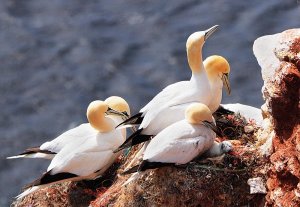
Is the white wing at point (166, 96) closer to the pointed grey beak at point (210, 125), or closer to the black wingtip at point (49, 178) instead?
the pointed grey beak at point (210, 125)

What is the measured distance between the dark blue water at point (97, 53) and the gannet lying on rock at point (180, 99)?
4715 mm

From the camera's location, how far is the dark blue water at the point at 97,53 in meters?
15.5

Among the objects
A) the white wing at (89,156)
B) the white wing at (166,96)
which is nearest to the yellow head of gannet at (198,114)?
the white wing at (166,96)

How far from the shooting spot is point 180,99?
404 inches

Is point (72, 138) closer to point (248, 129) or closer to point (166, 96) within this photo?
point (166, 96)

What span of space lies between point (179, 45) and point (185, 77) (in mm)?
1009

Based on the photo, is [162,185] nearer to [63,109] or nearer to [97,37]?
[63,109]

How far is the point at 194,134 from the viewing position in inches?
375

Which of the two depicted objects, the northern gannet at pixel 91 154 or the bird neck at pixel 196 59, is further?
the bird neck at pixel 196 59

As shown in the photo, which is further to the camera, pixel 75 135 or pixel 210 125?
pixel 75 135

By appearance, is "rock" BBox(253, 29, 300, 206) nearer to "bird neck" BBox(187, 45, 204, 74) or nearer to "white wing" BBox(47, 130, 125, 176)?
"bird neck" BBox(187, 45, 204, 74)

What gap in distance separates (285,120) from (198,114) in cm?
117

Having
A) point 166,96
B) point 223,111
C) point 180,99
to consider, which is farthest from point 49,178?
point 223,111


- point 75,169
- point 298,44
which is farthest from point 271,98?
point 75,169
